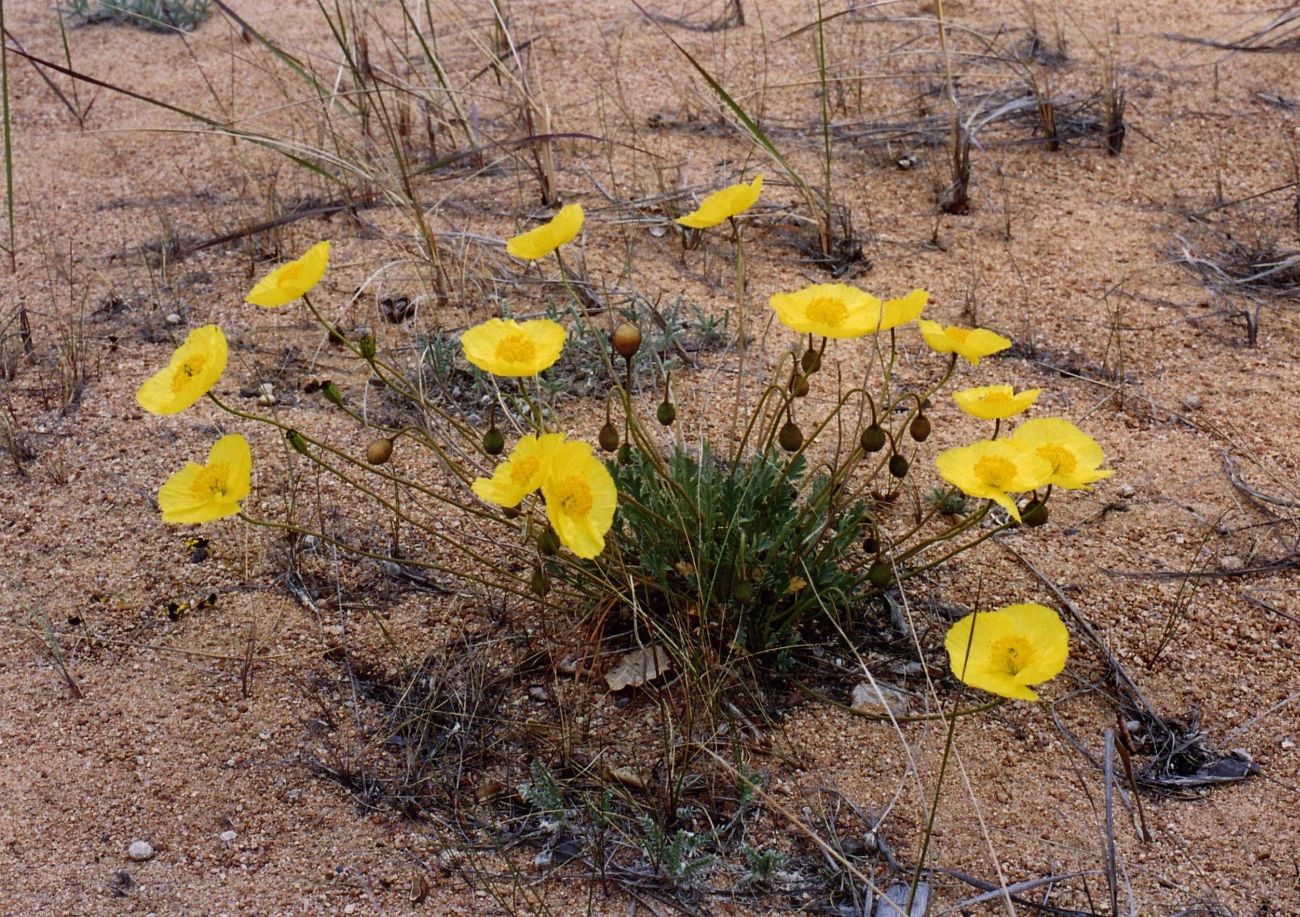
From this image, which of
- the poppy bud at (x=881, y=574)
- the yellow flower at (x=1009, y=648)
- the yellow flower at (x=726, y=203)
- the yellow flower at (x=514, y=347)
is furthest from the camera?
the poppy bud at (x=881, y=574)

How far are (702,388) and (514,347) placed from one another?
3.28 feet

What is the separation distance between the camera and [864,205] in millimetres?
3117

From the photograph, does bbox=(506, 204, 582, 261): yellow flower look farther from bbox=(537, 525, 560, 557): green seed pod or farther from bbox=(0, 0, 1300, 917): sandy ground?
bbox=(0, 0, 1300, 917): sandy ground

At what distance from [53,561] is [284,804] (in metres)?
0.78

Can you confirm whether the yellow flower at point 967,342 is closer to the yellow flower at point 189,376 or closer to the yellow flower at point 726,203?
the yellow flower at point 726,203

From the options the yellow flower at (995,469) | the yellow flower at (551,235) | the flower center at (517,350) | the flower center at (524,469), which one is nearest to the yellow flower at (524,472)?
the flower center at (524,469)

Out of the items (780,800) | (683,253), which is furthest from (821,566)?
(683,253)

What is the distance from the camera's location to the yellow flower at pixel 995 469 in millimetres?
1430

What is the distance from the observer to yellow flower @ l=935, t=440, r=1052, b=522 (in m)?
1.43

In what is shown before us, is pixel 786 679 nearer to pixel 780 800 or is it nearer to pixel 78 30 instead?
pixel 780 800

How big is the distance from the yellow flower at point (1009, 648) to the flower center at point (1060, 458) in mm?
180

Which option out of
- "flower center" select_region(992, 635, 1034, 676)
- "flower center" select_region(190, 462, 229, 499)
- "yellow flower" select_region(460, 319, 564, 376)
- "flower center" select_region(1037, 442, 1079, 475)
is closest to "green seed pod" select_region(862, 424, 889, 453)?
"flower center" select_region(1037, 442, 1079, 475)

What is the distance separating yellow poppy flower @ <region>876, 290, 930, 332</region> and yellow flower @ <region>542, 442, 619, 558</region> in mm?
432

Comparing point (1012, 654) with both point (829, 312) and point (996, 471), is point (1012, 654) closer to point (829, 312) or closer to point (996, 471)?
point (996, 471)
